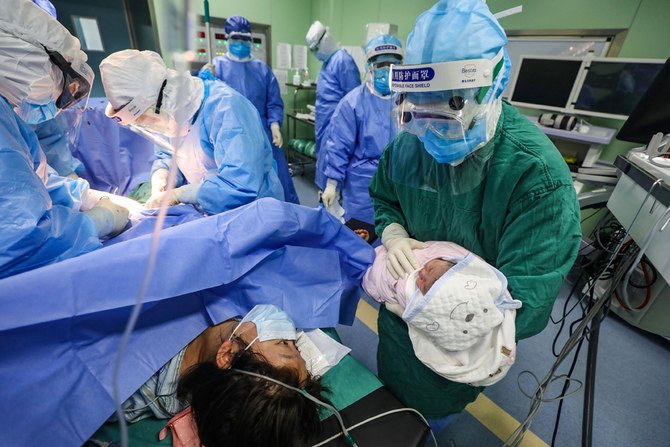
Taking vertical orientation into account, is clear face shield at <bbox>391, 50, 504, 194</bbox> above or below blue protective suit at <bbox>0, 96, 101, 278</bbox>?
above

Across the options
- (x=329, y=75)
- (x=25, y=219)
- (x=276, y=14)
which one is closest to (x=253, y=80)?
(x=329, y=75)

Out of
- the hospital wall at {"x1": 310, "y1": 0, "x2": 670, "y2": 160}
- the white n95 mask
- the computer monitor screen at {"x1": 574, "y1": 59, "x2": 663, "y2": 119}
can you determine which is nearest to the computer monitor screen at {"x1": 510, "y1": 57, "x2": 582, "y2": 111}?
the computer monitor screen at {"x1": 574, "y1": 59, "x2": 663, "y2": 119}

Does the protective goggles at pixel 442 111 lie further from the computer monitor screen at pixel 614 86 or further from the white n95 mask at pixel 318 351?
the computer monitor screen at pixel 614 86

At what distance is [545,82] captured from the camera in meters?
2.57

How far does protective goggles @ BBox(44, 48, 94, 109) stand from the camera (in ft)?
3.40

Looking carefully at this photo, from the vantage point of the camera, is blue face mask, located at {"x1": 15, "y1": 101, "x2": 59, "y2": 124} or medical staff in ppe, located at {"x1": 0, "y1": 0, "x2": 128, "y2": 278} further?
blue face mask, located at {"x1": 15, "y1": 101, "x2": 59, "y2": 124}

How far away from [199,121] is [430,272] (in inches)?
48.8

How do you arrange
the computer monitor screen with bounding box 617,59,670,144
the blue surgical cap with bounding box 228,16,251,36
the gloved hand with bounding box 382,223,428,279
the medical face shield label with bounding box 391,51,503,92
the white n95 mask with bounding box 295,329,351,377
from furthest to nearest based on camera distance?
the blue surgical cap with bounding box 228,16,251,36 < the computer monitor screen with bounding box 617,59,670,144 < the white n95 mask with bounding box 295,329,351,377 < the gloved hand with bounding box 382,223,428,279 < the medical face shield label with bounding box 391,51,503,92

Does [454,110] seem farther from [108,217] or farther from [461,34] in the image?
[108,217]

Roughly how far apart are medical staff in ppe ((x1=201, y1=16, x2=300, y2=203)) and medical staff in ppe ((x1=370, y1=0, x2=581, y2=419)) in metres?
2.09

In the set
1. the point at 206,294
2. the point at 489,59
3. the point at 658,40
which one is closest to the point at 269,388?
the point at 206,294

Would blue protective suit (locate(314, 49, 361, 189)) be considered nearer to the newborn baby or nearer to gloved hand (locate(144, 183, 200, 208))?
gloved hand (locate(144, 183, 200, 208))

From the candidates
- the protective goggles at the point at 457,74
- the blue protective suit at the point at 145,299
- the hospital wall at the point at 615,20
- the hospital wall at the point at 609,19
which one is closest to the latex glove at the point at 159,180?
the blue protective suit at the point at 145,299

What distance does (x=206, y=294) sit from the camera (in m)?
1.11
